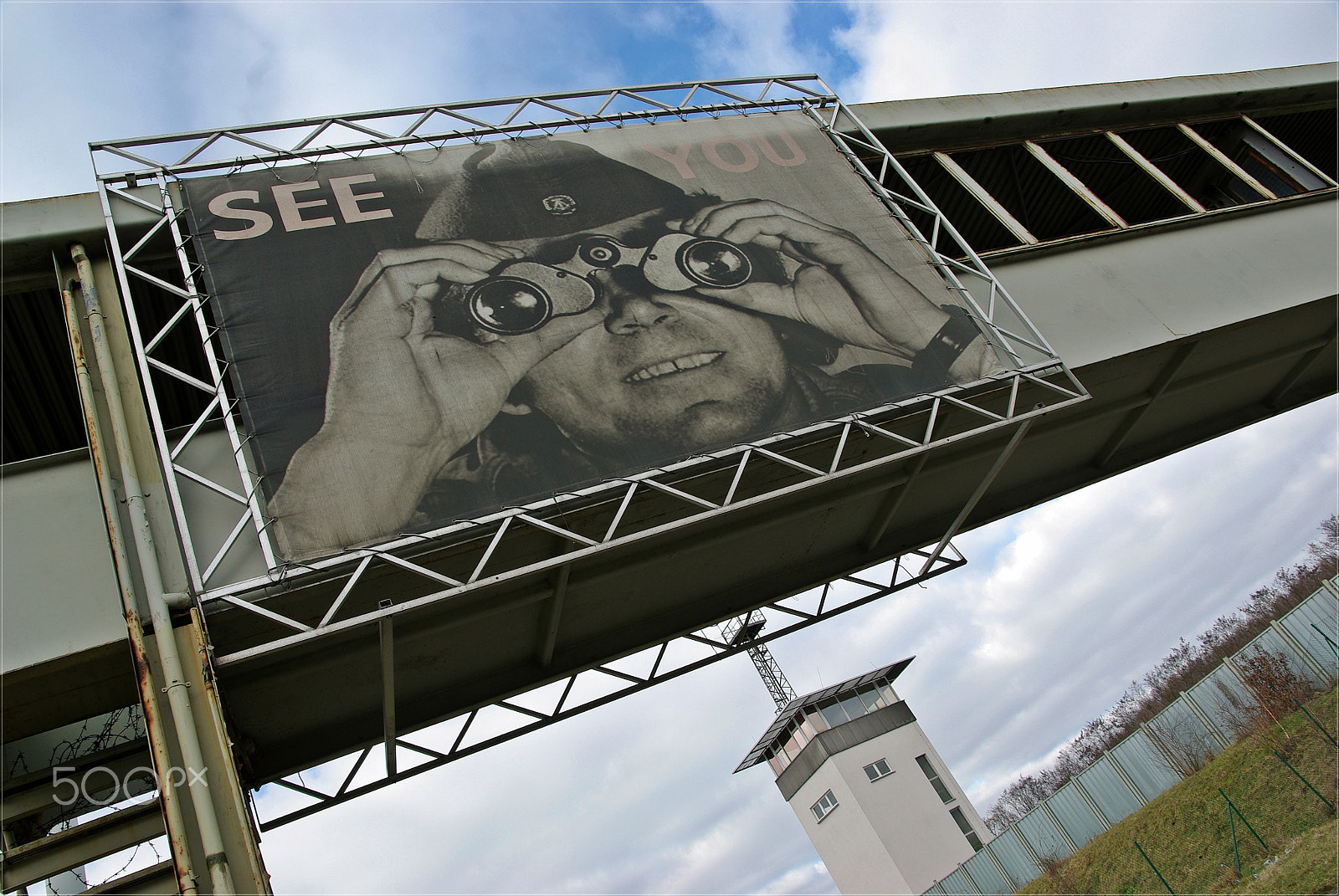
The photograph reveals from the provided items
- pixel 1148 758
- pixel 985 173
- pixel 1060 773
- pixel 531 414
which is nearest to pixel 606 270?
pixel 531 414

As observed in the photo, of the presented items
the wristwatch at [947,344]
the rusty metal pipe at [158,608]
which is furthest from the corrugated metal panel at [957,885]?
the rusty metal pipe at [158,608]

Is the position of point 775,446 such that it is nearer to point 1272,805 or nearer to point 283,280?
point 283,280

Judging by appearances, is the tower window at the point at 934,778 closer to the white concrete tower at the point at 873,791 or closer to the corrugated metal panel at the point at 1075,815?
the white concrete tower at the point at 873,791

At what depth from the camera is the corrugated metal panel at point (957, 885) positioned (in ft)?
97.2

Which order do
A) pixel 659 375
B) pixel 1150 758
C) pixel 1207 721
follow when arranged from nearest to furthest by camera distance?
pixel 659 375 < pixel 1207 721 < pixel 1150 758

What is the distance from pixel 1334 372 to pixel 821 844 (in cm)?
2989

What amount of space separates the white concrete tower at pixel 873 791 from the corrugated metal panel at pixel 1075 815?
8.39m

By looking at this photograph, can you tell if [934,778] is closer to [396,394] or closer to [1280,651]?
[1280,651]

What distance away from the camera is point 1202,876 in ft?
56.9

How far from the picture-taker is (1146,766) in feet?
77.5

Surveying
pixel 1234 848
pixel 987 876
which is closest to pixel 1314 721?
pixel 1234 848

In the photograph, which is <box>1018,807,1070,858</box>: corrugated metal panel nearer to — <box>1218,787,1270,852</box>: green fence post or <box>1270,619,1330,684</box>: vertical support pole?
<box>1218,787,1270,852</box>: green fence post

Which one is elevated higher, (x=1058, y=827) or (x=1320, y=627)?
(x=1320, y=627)

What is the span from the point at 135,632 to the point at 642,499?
455 cm
